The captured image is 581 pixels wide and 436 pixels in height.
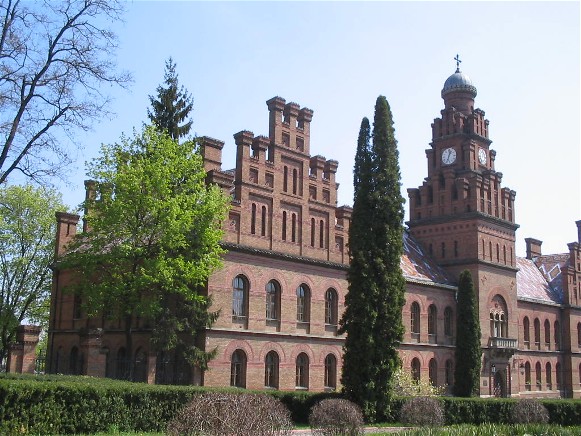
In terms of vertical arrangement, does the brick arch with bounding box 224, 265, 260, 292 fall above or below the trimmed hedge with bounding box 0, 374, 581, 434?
above

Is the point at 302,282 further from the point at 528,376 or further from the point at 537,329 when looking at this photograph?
the point at 537,329

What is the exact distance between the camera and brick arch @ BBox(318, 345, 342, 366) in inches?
1474

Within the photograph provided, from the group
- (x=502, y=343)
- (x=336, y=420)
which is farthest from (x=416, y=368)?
(x=336, y=420)

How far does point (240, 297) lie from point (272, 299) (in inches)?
92.0

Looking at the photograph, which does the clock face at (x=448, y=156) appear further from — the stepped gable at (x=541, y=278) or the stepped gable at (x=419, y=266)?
the stepped gable at (x=541, y=278)

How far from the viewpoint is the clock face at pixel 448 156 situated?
52625mm

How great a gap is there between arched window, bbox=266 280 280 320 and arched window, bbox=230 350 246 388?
2751mm

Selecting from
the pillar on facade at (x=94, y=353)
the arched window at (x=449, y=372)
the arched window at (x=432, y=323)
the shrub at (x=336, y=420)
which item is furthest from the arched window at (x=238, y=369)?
the arched window at (x=449, y=372)

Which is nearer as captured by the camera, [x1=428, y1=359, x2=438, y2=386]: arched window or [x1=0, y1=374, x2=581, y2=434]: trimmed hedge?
[x1=0, y1=374, x2=581, y2=434]: trimmed hedge

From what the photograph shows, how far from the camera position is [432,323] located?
46.7m

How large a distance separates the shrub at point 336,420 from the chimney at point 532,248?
5197cm

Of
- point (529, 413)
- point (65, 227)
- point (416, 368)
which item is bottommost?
point (529, 413)

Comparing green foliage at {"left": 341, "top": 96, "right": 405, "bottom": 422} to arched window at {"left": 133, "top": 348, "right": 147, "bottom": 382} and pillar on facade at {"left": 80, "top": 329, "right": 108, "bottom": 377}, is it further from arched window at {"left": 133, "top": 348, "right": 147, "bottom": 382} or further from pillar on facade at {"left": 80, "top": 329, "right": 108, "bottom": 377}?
pillar on facade at {"left": 80, "top": 329, "right": 108, "bottom": 377}

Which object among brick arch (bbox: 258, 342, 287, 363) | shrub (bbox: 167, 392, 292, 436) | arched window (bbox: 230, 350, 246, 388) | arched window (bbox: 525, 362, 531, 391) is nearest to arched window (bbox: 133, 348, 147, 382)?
arched window (bbox: 230, 350, 246, 388)
